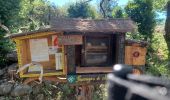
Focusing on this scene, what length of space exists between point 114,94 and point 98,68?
16.6 ft

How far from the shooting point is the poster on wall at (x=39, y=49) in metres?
5.42

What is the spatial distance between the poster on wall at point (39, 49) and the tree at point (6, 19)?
469cm

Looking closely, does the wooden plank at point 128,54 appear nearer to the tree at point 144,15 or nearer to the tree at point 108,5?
the tree at point 144,15

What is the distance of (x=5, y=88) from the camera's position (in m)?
9.63

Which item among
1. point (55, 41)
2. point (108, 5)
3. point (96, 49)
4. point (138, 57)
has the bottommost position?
point (138, 57)

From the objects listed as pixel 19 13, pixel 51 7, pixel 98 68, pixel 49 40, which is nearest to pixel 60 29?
pixel 49 40

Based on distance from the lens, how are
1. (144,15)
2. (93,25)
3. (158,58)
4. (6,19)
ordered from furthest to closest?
(144,15) < (158,58) < (6,19) < (93,25)

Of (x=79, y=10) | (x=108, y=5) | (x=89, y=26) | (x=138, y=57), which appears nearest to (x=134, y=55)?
(x=138, y=57)

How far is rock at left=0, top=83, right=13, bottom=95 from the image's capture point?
9570mm

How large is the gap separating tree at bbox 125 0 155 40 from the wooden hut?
8007 millimetres

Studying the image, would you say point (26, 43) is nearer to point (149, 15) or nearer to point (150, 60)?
point (150, 60)

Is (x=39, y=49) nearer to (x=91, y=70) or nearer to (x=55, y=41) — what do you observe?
(x=55, y=41)

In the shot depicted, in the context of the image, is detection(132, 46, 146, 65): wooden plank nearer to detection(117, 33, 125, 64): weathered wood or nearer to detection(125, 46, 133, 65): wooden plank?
detection(125, 46, 133, 65): wooden plank

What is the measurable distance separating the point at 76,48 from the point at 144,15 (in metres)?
8.37
